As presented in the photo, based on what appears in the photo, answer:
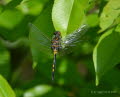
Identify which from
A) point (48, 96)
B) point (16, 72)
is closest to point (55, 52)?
point (48, 96)

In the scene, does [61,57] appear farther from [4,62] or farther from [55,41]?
[55,41]

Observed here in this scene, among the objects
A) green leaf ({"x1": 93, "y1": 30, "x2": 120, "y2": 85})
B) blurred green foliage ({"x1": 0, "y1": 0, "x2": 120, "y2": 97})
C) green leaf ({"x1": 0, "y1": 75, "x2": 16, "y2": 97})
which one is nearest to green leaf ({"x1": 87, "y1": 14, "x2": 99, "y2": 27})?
blurred green foliage ({"x1": 0, "y1": 0, "x2": 120, "y2": 97})

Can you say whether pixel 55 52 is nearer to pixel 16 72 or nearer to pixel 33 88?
pixel 33 88

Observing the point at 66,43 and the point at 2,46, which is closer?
the point at 66,43

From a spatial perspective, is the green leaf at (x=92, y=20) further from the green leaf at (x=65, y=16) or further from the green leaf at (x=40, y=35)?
the green leaf at (x=65, y=16)

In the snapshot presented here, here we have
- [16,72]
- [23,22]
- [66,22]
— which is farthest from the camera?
[16,72]

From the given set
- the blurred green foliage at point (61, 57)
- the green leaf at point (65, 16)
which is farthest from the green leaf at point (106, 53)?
the green leaf at point (65, 16)
